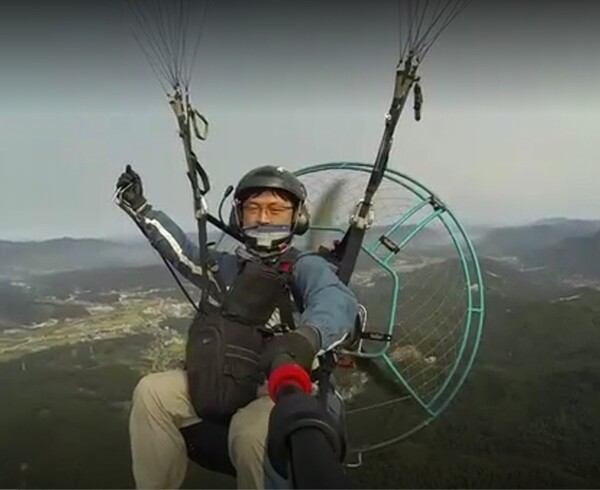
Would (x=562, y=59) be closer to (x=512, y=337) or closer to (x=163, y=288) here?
(x=512, y=337)

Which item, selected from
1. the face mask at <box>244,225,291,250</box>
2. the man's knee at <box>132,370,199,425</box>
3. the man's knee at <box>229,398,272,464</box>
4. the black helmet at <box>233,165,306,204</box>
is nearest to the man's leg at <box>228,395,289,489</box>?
the man's knee at <box>229,398,272,464</box>

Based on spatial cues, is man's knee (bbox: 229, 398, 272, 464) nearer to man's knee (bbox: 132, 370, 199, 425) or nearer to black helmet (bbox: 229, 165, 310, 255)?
man's knee (bbox: 132, 370, 199, 425)

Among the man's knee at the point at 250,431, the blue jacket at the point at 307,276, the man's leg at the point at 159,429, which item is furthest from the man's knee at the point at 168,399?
the blue jacket at the point at 307,276

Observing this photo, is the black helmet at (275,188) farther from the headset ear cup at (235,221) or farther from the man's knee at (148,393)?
the man's knee at (148,393)

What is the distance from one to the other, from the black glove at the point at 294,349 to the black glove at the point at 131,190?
56 centimetres

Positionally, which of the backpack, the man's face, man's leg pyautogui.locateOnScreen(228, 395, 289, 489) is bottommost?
man's leg pyautogui.locateOnScreen(228, 395, 289, 489)

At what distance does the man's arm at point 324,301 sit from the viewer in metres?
1.62

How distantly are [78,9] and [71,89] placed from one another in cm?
23

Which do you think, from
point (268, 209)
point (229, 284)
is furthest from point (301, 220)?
point (229, 284)

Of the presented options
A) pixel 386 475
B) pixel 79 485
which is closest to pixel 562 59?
pixel 386 475

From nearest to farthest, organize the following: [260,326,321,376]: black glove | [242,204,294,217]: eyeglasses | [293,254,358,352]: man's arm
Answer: [260,326,321,376]: black glove < [293,254,358,352]: man's arm < [242,204,294,217]: eyeglasses

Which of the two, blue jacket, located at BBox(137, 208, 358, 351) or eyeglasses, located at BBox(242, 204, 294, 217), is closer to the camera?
blue jacket, located at BBox(137, 208, 358, 351)

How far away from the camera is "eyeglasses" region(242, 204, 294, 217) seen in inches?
73.0

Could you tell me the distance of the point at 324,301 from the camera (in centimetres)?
168
